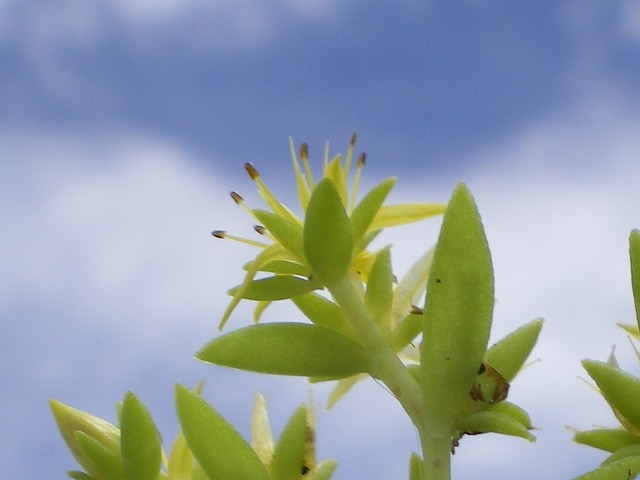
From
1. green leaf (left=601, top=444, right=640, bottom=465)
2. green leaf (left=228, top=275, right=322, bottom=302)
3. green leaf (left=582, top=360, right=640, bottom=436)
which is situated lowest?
green leaf (left=601, top=444, right=640, bottom=465)

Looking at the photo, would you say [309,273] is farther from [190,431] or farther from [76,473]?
[76,473]

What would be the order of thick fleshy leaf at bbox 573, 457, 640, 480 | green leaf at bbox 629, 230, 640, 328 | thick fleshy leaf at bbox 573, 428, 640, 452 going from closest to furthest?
thick fleshy leaf at bbox 573, 457, 640, 480
green leaf at bbox 629, 230, 640, 328
thick fleshy leaf at bbox 573, 428, 640, 452

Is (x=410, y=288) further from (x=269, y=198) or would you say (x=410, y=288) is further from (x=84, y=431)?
(x=84, y=431)

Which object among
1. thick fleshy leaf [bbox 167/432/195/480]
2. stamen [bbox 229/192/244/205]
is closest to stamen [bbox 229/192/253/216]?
stamen [bbox 229/192/244/205]

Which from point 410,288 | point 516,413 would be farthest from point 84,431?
point 516,413

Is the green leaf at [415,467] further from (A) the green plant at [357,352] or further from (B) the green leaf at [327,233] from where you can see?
(B) the green leaf at [327,233]

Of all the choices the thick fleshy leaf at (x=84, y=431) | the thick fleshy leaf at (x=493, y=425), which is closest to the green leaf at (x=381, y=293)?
the thick fleshy leaf at (x=493, y=425)

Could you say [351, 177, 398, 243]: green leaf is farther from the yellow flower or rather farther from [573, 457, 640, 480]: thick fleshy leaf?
[573, 457, 640, 480]: thick fleshy leaf

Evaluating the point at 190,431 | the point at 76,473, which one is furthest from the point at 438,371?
the point at 76,473
